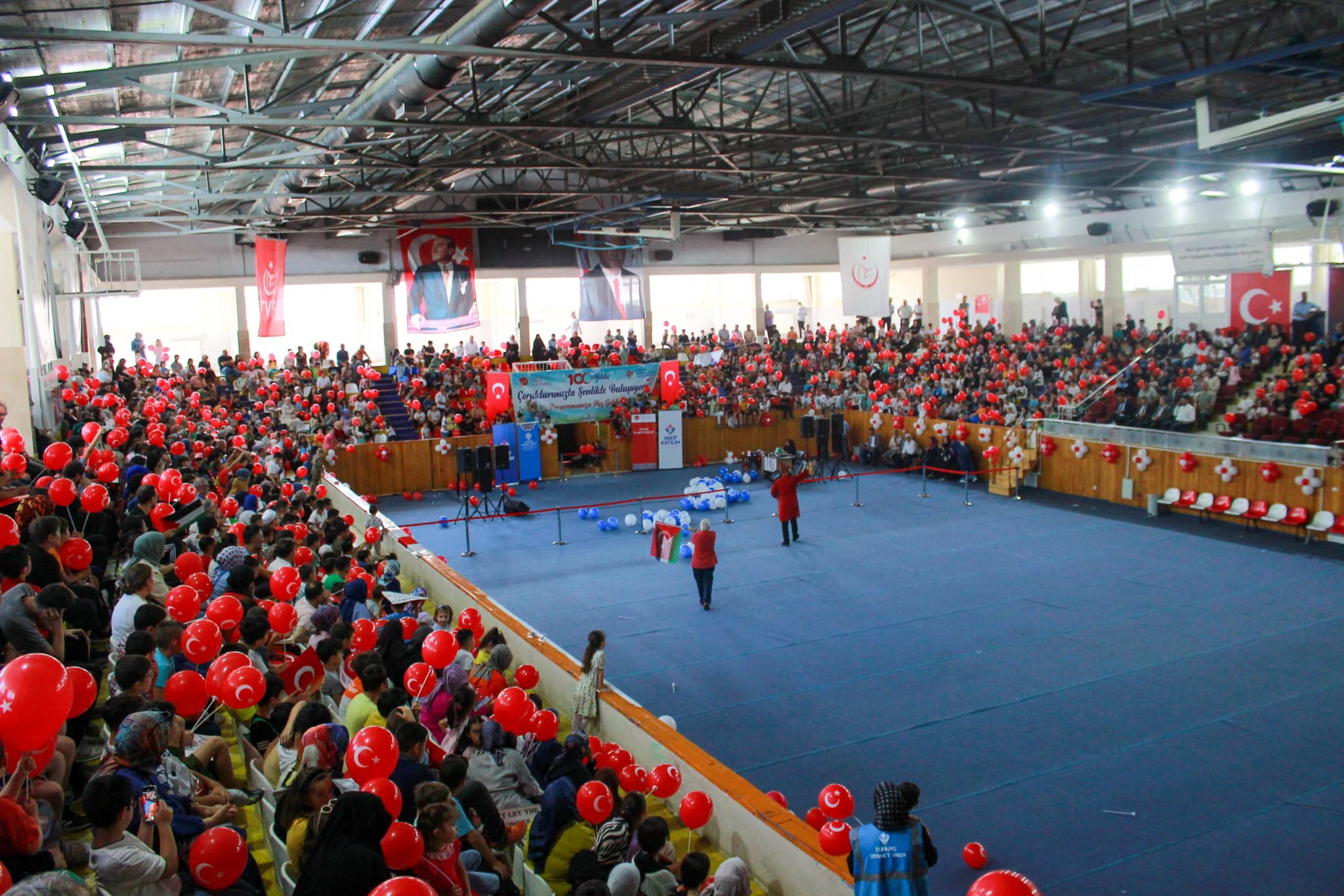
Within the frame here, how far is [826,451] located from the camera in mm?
25891

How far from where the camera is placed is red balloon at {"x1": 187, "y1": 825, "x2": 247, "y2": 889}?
4.08 metres

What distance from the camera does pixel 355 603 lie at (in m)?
8.90

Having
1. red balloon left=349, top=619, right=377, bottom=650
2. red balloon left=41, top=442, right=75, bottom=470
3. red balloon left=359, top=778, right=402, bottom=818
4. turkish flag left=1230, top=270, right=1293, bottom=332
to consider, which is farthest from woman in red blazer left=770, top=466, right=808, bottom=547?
turkish flag left=1230, top=270, right=1293, bottom=332

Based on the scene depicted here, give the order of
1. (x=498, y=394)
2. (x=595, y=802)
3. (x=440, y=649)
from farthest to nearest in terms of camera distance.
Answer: (x=498, y=394)
(x=440, y=649)
(x=595, y=802)

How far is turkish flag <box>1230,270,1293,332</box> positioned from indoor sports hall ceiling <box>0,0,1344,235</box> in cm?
241

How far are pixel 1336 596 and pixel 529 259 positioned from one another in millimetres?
26970

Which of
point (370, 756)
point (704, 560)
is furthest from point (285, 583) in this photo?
point (704, 560)

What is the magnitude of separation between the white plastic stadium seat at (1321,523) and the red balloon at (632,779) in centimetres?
1476

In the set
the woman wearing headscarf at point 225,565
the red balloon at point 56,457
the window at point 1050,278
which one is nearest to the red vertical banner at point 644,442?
the window at point 1050,278

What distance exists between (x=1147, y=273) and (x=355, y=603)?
31.1 metres

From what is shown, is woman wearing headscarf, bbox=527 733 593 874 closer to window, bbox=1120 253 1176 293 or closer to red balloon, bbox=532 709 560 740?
red balloon, bbox=532 709 560 740

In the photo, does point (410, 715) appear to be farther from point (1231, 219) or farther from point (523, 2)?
point (1231, 219)

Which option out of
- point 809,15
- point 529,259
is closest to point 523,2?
point 809,15

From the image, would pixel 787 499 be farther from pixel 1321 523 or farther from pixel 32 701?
pixel 32 701
